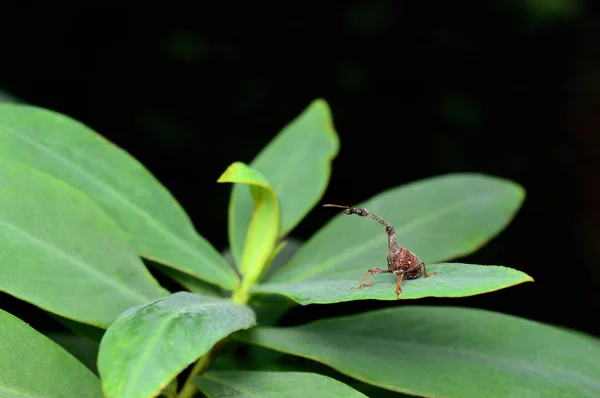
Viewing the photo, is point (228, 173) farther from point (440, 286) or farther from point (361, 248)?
point (361, 248)

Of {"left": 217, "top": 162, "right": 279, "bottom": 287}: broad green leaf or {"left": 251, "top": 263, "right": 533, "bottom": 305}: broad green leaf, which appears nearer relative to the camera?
{"left": 251, "top": 263, "right": 533, "bottom": 305}: broad green leaf

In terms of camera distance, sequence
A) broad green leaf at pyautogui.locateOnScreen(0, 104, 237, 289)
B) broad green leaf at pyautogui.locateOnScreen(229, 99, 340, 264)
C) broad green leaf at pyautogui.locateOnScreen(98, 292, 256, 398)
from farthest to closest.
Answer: broad green leaf at pyautogui.locateOnScreen(229, 99, 340, 264), broad green leaf at pyautogui.locateOnScreen(0, 104, 237, 289), broad green leaf at pyautogui.locateOnScreen(98, 292, 256, 398)

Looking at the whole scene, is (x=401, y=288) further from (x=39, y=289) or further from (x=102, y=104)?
(x=102, y=104)

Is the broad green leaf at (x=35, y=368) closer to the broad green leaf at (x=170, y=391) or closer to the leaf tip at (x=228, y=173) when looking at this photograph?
the broad green leaf at (x=170, y=391)

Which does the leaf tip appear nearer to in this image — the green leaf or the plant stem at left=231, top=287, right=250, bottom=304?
the plant stem at left=231, top=287, right=250, bottom=304

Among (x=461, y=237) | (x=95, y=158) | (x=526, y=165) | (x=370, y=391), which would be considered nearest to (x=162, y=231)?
(x=95, y=158)

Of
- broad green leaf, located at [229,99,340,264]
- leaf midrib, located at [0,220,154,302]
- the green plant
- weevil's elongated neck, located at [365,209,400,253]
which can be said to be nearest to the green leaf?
the green plant

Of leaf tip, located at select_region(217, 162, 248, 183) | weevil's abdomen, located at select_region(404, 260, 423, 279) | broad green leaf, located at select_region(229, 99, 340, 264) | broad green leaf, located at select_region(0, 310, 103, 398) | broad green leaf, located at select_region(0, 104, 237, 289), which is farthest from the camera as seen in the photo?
broad green leaf, located at select_region(229, 99, 340, 264)
